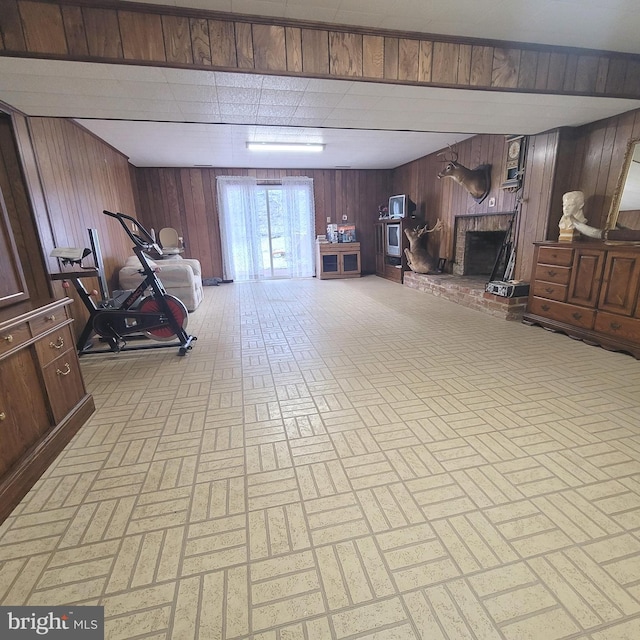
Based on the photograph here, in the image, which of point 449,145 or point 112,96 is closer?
point 112,96

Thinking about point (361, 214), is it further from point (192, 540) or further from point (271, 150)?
point (192, 540)

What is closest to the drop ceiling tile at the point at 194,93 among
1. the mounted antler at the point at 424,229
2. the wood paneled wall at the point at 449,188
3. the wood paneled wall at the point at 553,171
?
the wood paneled wall at the point at 553,171

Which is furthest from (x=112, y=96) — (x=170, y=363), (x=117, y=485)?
(x=117, y=485)

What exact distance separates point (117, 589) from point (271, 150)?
6220 mm

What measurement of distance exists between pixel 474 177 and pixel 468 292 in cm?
183

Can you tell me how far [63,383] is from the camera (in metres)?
2.15

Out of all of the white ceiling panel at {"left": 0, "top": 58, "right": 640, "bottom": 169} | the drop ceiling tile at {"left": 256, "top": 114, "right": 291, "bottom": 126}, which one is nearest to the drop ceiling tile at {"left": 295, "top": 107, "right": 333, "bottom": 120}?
the white ceiling panel at {"left": 0, "top": 58, "right": 640, "bottom": 169}

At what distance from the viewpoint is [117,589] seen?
121 cm

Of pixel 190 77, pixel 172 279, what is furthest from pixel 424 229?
pixel 190 77

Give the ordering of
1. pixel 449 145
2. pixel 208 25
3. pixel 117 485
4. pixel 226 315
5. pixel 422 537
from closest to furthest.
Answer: pixel 422 537, pixel 117 485, pixel 208 25, pixel 226 315, pixel 449 145

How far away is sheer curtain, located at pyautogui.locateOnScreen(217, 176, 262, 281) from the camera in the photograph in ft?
25.2

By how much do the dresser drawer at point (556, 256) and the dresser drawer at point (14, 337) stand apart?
15.1 feet

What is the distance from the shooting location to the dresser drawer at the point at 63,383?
78.8 inches

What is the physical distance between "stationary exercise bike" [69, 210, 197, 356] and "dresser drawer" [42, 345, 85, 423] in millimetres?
1198
